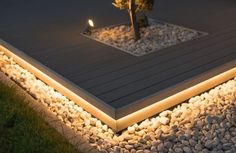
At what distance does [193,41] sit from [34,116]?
7.40 feet

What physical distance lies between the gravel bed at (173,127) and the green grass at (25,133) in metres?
0.24

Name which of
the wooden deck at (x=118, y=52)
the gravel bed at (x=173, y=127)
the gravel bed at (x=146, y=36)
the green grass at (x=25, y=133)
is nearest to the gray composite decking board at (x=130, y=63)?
the wooden deck at (x=118, y=52)

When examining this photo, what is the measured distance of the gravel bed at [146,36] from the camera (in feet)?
14.7

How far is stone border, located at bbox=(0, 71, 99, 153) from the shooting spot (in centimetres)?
302

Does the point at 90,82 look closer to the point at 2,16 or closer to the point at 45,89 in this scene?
the point at 45,89

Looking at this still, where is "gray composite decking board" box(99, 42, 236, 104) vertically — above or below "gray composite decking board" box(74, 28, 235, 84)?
above

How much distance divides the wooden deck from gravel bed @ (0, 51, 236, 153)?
0.19 meters

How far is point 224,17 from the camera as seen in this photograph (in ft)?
18.1

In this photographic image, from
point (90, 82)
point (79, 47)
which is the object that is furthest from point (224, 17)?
point (90, 82)

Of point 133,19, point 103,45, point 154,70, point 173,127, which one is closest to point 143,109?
point 173,127

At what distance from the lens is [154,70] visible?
12.5ft

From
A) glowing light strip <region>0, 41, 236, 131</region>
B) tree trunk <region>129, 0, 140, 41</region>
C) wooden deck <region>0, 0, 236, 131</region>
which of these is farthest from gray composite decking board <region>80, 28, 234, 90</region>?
tree trunk <region>129, 0, 140, 41</region>

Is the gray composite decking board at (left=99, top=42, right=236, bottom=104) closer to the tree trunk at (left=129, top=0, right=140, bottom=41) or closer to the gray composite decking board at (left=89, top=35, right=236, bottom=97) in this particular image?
the gray composite decking board at (left=89, top=35, right=236, bottom=97)

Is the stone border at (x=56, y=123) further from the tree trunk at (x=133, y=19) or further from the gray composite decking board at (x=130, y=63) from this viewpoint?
the tree trunk at (x=133, y=19)
